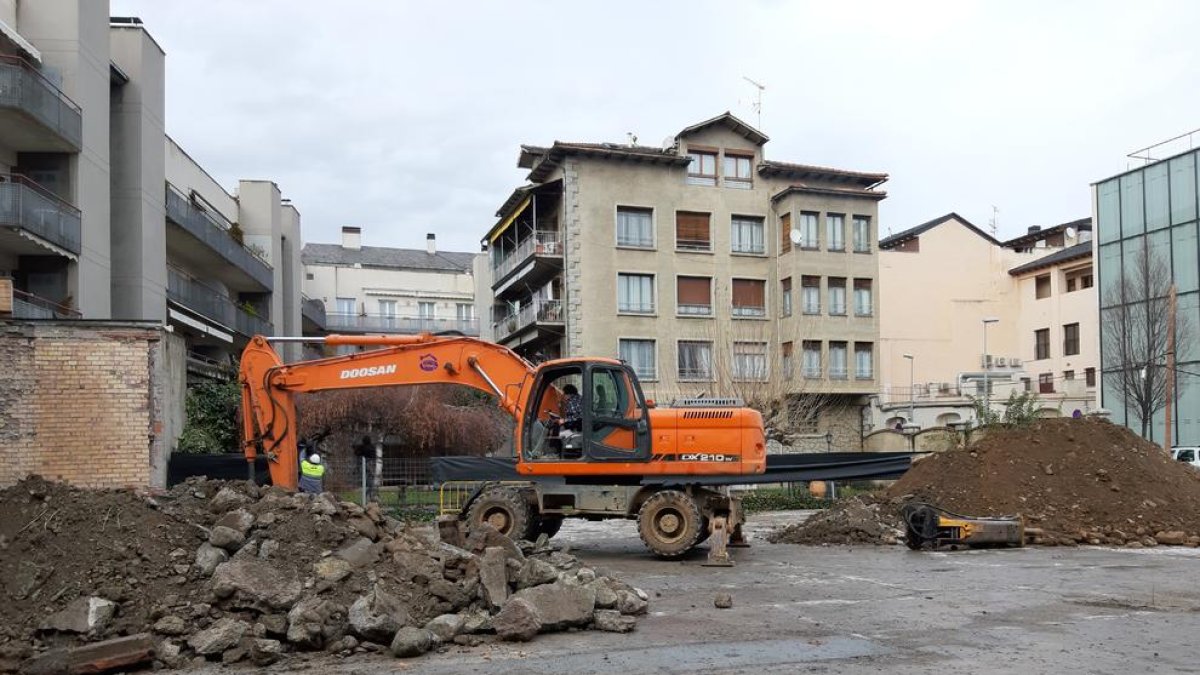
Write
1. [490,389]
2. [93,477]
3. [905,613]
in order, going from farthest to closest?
[93,477], [490,389], [905,613]

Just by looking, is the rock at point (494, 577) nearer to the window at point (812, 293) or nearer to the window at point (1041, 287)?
the window at point (812, 293)

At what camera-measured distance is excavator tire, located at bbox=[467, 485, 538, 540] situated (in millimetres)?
16141

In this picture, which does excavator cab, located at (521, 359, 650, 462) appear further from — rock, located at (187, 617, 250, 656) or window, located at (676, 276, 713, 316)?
window, located at (676, 276, 713, 316)

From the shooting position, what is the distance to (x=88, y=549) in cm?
1006

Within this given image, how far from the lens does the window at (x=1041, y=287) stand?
5728 cm

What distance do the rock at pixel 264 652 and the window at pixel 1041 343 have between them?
55.5 meters

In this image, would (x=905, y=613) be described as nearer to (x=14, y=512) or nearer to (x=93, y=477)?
(x=14, y=512)

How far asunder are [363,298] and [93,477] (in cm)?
4940

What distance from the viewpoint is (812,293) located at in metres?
43.3

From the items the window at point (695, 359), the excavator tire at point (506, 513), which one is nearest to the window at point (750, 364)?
the window at point (695, 359)

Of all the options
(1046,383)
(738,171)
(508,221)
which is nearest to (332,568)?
(738,171)

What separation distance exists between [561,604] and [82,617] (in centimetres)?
438

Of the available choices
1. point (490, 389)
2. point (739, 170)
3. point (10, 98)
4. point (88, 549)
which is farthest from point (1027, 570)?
point (739, 170)

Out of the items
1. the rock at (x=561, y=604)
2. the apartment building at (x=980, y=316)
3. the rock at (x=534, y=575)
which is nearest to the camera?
the rock at (x=561, y=604)
